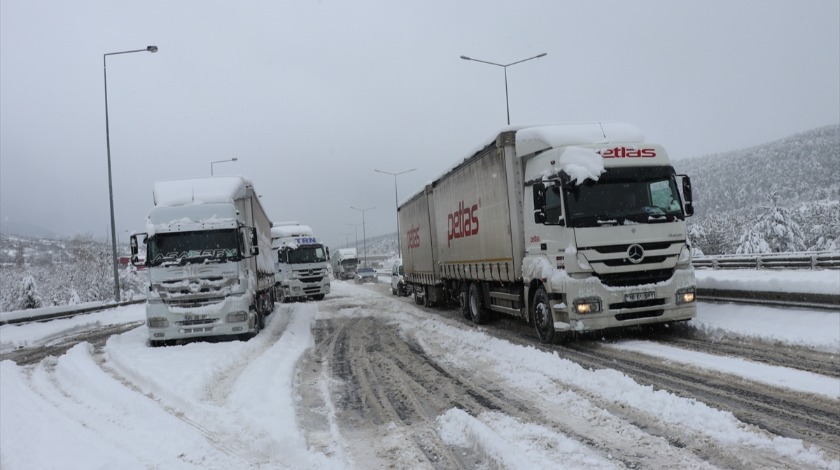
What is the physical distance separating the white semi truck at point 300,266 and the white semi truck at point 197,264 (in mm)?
14744

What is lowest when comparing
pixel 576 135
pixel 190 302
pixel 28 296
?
pixel 28 296

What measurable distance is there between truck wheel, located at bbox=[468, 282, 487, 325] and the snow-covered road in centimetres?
255

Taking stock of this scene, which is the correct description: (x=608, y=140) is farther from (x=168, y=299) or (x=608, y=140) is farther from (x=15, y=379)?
(x=15, y=379)

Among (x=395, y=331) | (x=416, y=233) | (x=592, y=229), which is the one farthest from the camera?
(x=416, y=233)

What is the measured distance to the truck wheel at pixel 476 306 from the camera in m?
14.2

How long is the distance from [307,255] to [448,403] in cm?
2354

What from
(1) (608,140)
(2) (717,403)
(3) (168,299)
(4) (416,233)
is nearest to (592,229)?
(1) (608,140)

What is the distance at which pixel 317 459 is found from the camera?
189 inches

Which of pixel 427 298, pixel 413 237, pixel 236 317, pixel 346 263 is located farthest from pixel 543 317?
pixel 346 263

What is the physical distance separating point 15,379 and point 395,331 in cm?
761

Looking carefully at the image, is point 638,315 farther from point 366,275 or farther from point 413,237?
point 366,275

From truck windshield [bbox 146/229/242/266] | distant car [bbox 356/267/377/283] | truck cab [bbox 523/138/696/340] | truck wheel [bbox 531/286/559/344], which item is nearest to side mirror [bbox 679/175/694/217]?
truck cab [bbox 523/138/696/340]

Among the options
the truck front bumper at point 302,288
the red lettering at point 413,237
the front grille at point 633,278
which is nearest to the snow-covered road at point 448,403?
the front grille at point 633,278

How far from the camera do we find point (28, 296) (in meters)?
43.0
